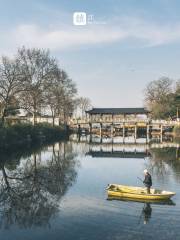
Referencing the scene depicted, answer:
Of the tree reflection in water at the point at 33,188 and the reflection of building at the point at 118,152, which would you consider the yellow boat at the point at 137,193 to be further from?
the reflection of building at the point at 118,152

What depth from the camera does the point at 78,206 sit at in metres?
23.6

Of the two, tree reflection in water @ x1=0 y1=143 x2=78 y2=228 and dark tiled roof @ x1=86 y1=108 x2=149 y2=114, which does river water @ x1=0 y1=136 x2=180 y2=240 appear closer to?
tree reflection in water @ x1=0 y1=143 x2=78 y2=228

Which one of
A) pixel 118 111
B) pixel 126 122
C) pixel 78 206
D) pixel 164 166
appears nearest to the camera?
pixel 78 206

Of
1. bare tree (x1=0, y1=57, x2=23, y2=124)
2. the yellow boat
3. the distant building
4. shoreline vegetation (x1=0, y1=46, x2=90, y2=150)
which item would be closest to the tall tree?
the distant building

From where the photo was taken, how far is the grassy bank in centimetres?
5545

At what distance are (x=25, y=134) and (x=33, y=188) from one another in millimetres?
37159

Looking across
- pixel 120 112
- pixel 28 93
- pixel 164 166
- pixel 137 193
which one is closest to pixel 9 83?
pixel 28 93

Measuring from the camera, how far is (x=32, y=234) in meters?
18.5

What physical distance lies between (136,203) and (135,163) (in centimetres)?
2145

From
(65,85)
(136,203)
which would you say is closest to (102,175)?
(136,203)

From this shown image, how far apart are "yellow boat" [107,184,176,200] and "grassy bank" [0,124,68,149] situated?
30166mm

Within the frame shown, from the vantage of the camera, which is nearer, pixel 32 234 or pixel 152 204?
pixel 32 234

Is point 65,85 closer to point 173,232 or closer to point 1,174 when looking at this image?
point 1,174

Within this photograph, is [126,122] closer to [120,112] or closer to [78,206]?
[120,112]
